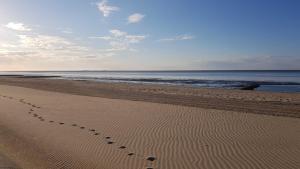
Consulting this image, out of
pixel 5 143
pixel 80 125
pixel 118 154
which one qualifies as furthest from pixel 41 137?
pixel 118 154

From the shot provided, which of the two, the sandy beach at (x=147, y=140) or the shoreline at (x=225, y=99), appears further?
the shoreline at (x=225, y=99)

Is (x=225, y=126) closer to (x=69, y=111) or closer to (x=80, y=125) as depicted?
(x=80, y=125)

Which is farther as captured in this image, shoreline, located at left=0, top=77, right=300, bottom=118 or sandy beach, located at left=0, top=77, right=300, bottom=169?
shoreline, located at left=0, top=77, right=300, bottom=118

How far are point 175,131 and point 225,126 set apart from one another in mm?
1999

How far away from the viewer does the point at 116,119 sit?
13.1m

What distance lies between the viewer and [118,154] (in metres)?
8.07

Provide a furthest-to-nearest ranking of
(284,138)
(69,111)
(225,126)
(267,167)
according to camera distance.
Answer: (69,111) → (225,126) → (284,138) → (267,167)

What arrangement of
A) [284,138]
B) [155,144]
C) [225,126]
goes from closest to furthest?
1. [155,144]
2. [284,138]
3. [225,126]

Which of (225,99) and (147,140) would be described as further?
(225,99)

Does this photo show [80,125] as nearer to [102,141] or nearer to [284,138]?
[102,141]

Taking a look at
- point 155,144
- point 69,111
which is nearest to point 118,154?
point 155,144

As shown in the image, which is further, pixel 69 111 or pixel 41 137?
pixel 69 111

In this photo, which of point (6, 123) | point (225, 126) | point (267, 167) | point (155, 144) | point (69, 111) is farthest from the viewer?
point (69, 111)

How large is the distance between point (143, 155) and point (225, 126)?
183 inches
